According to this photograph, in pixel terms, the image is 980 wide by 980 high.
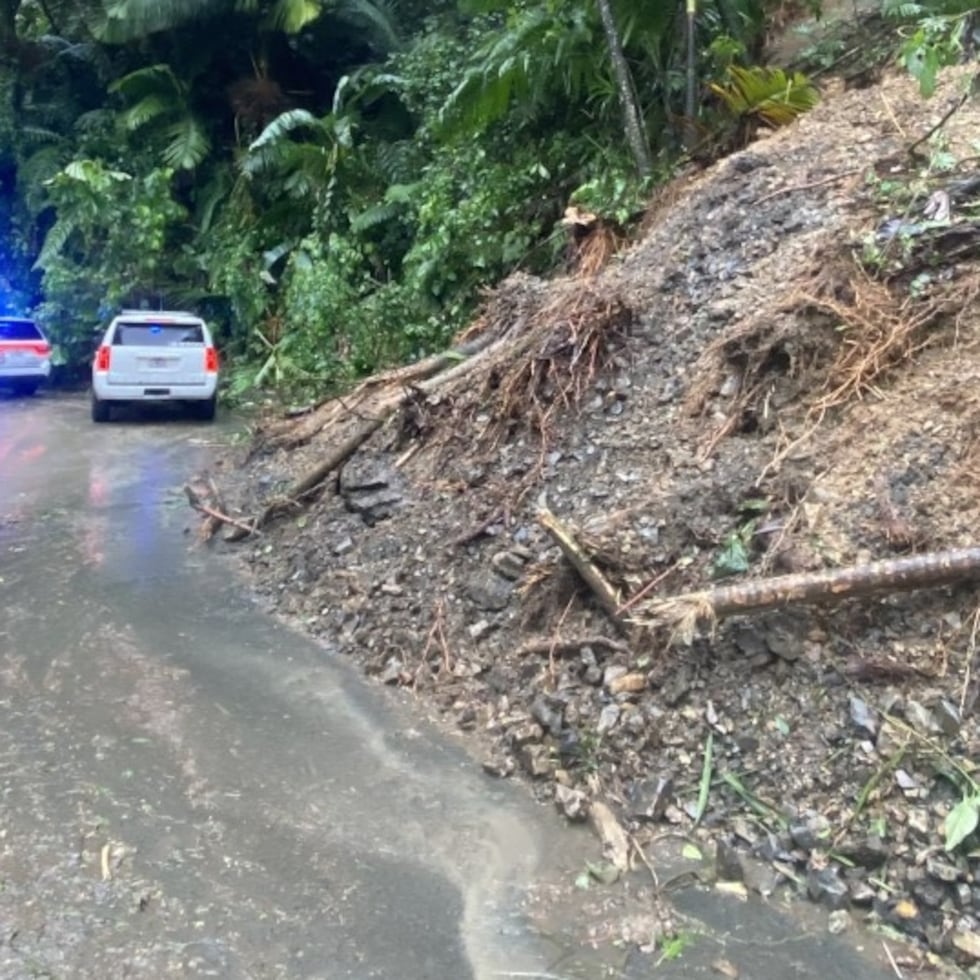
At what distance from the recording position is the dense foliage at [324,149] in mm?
12156

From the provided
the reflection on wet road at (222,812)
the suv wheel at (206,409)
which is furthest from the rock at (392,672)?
the suv wheel at (206,409)

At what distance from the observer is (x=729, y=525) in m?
5.83

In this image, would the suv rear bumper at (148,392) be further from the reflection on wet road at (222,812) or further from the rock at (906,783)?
the rock at (906,783)

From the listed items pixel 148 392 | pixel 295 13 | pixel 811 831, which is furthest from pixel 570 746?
pixel 295 13

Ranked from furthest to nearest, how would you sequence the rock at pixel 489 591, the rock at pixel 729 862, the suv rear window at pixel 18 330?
the suv rear window at pixel 18 330, the rock at pixel 489 591, the rock at pixel 729 862

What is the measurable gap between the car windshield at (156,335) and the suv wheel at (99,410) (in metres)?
0.95

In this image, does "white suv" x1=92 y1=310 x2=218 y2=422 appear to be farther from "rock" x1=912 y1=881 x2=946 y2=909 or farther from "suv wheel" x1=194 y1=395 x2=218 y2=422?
"rock" x1=912 y1=881 x2=946 y2=909

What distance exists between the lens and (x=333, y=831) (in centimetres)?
469

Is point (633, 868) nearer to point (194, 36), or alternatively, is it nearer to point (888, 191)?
point (888, 191)

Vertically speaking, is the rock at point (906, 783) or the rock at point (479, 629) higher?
the rock at point (906, 783)

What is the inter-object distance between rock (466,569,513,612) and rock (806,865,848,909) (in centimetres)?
253

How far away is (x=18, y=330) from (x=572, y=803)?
1722cm

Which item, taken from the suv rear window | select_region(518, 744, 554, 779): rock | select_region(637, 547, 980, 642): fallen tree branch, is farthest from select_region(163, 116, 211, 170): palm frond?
select_region(637, 547, 980, 642): fallen tree branch

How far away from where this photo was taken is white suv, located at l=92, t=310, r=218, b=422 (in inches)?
583
